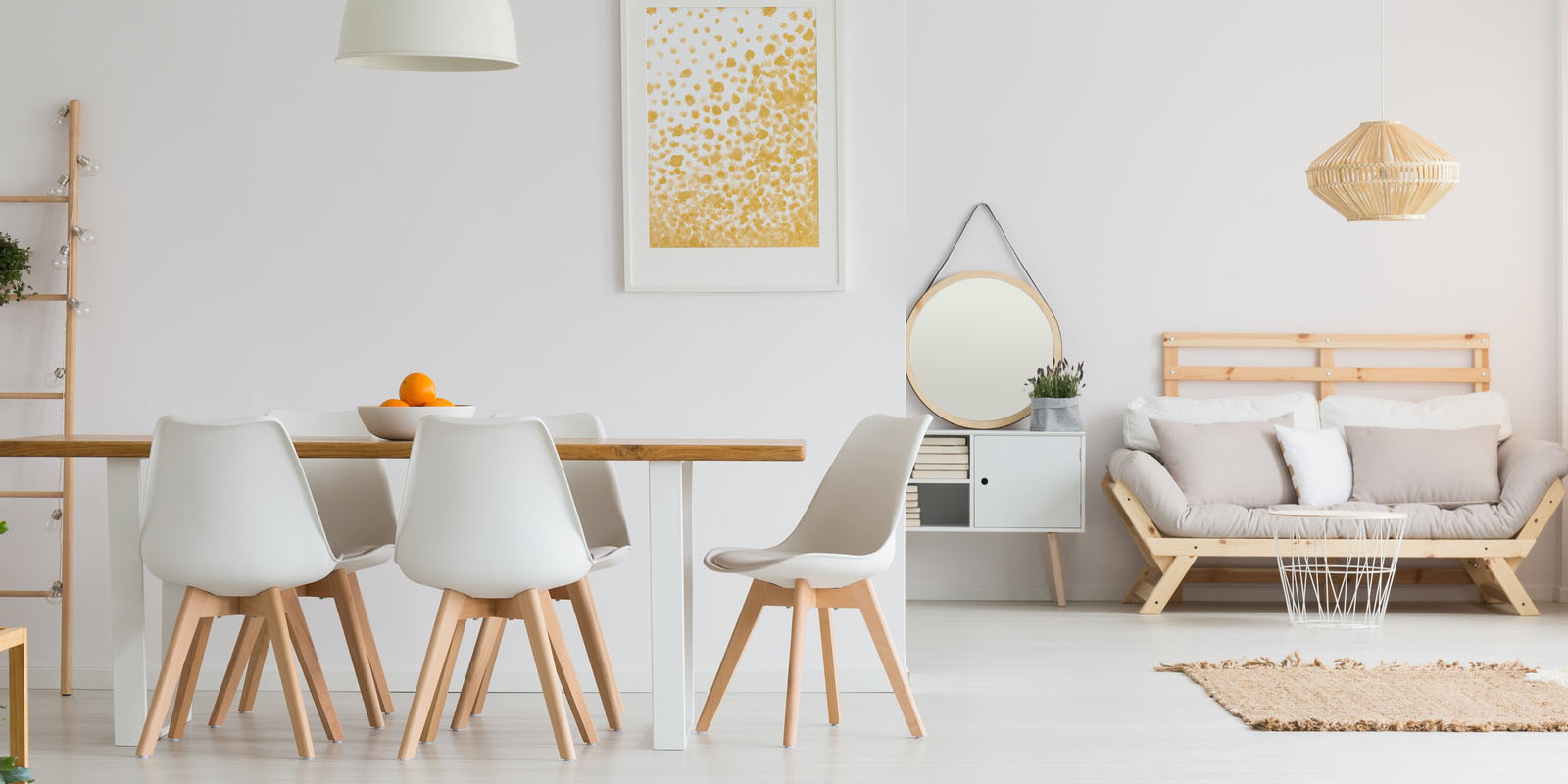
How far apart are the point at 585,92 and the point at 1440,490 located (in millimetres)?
3869

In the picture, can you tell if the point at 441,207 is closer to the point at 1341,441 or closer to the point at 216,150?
the point at 216,150

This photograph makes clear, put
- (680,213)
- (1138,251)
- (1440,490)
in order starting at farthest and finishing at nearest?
(1138,251) < (1440,490) < (680,213)

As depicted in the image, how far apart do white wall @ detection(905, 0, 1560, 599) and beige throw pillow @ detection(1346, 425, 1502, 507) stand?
0.64 metres

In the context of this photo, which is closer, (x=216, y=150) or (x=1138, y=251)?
(x=216, y=150)

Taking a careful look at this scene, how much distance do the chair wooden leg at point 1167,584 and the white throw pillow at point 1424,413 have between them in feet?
3.50

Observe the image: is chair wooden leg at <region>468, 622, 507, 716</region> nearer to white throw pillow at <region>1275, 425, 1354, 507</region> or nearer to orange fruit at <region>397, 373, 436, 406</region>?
orange fruit at <region>397, 373, 436, 406</region>

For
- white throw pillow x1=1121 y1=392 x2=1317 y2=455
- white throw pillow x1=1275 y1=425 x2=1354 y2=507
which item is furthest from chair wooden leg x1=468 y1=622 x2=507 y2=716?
white throw pillow x1=1275 y1=425 x2=1354 y2=507

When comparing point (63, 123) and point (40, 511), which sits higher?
point (63, 123)

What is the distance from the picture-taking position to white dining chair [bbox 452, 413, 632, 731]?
3.51m

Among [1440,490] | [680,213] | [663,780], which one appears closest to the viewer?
[663,780]

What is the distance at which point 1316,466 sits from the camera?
5738 mm

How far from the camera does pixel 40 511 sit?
4.27 metres

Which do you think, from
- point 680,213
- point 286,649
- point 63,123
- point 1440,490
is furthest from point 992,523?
point 63,123

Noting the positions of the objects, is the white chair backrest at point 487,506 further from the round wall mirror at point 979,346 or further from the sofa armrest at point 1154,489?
the round wall mirror at point 979,346
